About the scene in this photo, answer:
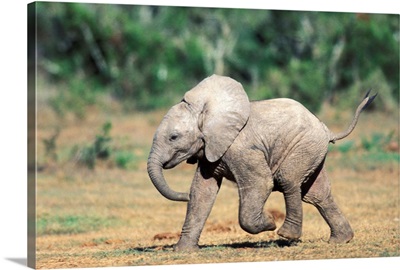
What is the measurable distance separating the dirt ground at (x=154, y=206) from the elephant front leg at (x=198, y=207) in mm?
186

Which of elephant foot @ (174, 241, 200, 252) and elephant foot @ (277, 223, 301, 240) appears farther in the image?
elephant foot @ (277, 223, 301, 240)

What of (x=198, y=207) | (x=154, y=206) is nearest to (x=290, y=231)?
(x=198, y=207)

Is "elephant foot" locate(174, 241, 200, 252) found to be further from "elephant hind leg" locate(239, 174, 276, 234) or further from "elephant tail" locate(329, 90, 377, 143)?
"elephant tail" locate(329, 90, 377, 143)

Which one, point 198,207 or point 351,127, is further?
point 351,127

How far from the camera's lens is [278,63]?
34125mm

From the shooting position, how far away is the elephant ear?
44.7ft

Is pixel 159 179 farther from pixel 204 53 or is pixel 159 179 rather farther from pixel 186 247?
pixel 204 53

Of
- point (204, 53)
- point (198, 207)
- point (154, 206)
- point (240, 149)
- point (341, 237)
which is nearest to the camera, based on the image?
point (240, 149)

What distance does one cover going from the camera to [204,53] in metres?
34.1

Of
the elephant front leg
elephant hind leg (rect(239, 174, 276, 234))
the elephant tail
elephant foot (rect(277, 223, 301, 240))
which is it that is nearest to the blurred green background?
the elephant tail

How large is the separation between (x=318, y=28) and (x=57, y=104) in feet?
27.1

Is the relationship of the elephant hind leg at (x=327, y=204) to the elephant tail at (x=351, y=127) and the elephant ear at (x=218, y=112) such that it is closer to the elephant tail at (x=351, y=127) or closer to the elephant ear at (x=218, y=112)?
the elephant tail at (x=351, y=127)

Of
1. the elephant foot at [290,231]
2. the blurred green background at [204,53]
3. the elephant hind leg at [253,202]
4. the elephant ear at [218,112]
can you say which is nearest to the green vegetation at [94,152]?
the blurred green background at [204,53]

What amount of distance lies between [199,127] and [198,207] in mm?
996
